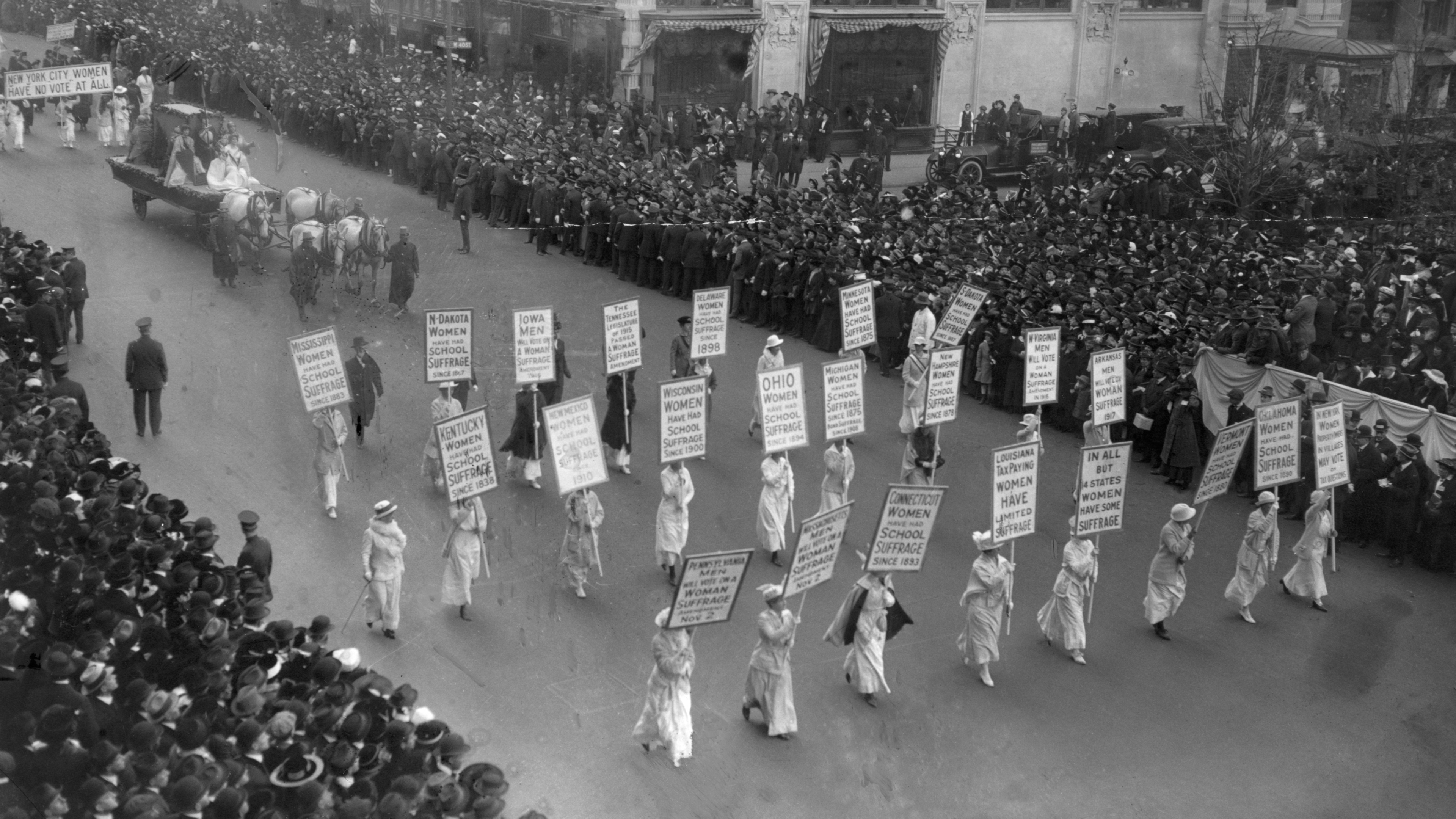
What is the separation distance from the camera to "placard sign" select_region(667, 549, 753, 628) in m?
12.0

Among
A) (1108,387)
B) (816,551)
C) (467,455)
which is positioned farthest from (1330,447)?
(467,455)

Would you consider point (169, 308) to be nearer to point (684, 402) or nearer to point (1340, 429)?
point (684, 402)

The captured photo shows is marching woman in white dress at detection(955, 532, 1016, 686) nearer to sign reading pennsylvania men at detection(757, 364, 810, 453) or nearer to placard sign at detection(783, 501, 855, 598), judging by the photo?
placard sign at detection(783, 501, 855, 598)

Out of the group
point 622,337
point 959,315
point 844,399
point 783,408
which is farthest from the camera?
point 959,315

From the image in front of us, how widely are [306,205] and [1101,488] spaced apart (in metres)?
15.8

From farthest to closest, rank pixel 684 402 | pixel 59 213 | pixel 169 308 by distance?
pixel 59 213 → pixel 169 308 → pixel 684 402

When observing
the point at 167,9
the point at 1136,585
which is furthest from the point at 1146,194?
the point at 167,9

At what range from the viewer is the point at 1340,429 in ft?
53.7

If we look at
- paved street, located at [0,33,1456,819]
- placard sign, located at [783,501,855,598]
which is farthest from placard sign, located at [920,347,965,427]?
placard sign, located at [783,501,855,598]

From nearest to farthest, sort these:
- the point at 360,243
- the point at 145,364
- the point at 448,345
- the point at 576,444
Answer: the point at 576,444 → the point at 448,345 → the point at 145,364 → the point at 360,243

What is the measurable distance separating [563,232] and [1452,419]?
51.6ft

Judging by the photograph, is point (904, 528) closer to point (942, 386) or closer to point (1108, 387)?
point (942, 386)

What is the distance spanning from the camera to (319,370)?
1617cm

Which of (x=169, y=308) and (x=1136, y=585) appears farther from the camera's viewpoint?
(x=169, y=308)
